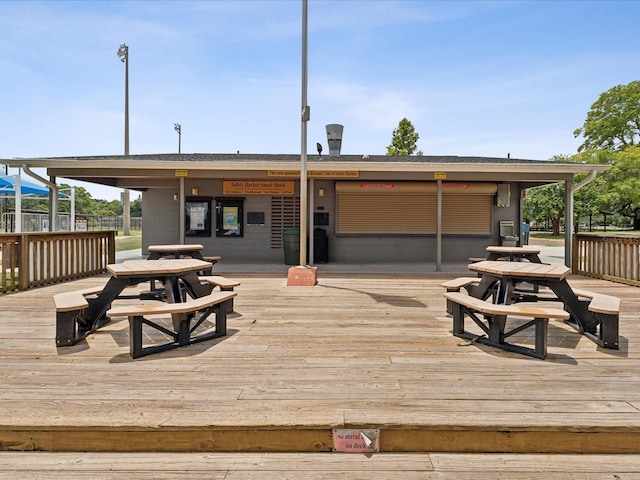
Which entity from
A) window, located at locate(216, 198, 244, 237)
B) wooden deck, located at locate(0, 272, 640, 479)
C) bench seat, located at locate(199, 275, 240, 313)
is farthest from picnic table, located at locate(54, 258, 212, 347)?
window, located at locate(216, 198, 244, 237)

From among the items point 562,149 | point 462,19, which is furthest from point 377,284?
point 562,149

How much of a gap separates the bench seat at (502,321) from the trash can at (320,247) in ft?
23.1

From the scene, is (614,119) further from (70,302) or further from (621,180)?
(70,302)

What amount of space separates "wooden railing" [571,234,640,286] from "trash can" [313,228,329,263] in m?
5.99

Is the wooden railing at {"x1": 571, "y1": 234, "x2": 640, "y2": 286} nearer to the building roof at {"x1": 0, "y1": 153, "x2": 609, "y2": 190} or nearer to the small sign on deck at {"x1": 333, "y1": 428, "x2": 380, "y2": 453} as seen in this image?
the building roof at {"x1": 0, "y1": 153, "x2": 609, "y2": 190}

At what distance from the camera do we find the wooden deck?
1964 mm

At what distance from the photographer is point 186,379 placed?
2639 mm

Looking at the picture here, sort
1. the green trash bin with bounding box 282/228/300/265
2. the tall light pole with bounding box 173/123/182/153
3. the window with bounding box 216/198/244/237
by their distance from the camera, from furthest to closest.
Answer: the tall light pole with bounding box 173/123/182/153
the window with bounding box 216/198/244/237
the green trash bin with bounding box 282/228/300/265

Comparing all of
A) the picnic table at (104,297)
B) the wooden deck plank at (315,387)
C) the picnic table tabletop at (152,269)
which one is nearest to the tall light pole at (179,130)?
the wooden deck plank at (315,387)

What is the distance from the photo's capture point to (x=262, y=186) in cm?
1105

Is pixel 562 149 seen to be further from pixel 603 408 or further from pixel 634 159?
pixel 603 408

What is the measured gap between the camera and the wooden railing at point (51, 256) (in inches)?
239


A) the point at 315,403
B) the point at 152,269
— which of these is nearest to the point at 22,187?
the point at 152,269

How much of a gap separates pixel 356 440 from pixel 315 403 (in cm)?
33
